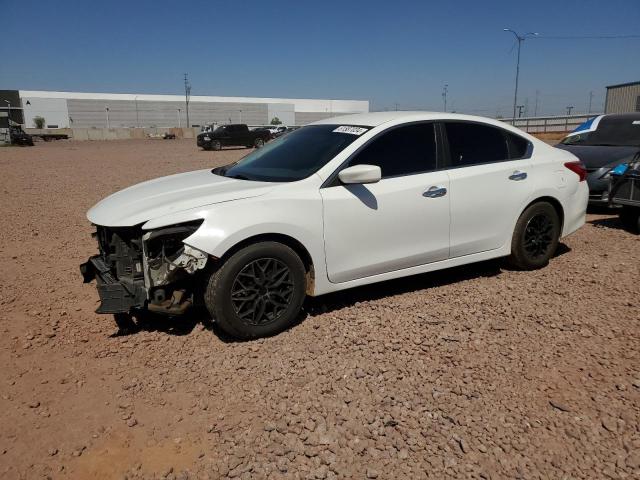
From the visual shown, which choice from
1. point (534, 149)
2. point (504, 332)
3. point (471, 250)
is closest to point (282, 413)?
point (504, 332)

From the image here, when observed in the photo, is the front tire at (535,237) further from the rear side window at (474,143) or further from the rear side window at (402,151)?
the rear side window at (402,151)

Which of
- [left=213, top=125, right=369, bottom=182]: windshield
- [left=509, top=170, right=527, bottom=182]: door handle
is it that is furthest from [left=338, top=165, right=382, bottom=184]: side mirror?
[left=509, top=170, right=527, bottom=182]: door handle

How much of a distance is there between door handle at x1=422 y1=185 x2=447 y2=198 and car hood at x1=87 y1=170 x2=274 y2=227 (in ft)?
4.51

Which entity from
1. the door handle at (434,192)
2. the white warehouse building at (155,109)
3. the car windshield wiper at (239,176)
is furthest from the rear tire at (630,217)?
the white warehouse building at (155,109)

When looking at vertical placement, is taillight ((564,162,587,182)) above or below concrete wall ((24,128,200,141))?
below

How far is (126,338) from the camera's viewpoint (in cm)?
394

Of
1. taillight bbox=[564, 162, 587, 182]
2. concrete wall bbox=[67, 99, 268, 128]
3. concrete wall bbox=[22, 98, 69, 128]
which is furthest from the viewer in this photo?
concrete wall bbox=[67, 99, 268, 128]

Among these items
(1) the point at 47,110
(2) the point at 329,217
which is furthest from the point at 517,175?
(1) the point at 47,110

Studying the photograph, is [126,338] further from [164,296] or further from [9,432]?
[9,432]

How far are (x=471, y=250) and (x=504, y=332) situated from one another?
1.08 m

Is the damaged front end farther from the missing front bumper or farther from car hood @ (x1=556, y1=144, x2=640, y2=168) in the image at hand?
car hood @ (x1=556, y1=144, x2=640, y2=168)

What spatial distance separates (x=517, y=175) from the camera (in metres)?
4.98

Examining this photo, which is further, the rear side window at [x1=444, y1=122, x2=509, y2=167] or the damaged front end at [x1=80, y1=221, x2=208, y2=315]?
the rear side window at [x1=444, y1=122, x2=509, y2=167]

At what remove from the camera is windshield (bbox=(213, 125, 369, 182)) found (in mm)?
4227
